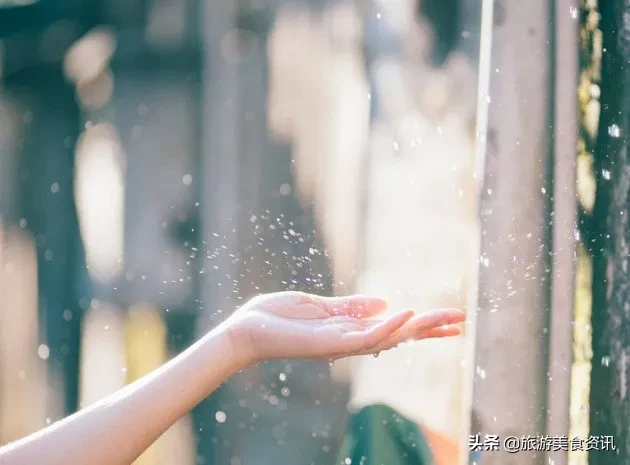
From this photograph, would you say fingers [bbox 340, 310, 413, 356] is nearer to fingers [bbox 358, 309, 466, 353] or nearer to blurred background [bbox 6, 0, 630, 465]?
fingers [bbox 358, 309, 466, 353]

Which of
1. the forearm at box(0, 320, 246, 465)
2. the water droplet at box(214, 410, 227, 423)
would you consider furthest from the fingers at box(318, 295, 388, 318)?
the water droplet at box(214, 410, 227, 423)

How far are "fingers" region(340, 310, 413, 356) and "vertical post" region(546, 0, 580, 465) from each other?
237 millimetres

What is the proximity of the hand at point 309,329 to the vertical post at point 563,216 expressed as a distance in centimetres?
16

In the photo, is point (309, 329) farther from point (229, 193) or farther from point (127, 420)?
point (229, 193)

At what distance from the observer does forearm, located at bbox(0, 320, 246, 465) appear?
1.93 ft

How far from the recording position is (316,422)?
1007mm

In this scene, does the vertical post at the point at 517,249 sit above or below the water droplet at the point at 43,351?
above

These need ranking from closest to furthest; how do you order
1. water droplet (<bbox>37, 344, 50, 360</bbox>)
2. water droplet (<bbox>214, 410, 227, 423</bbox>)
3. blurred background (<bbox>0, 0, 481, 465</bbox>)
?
blurred background (<bbox>0, 0, 481, 465</bbox>)
water droplet (<bbox>214, 410, 227, 423</bbox>)
water droplet (<bbox>37, 344, 50, 360</bbox>)

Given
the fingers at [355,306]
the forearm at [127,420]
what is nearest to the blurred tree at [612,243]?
the fingers at [355,306]

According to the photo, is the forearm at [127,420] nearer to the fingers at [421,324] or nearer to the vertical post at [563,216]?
the fingers at [421,324]

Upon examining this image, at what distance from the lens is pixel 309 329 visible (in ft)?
2.21

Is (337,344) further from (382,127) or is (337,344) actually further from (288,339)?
(382,127)

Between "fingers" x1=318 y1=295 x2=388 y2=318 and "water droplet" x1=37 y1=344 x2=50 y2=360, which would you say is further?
"water droplet" x1=37 y1=344 x2=50 y2=360

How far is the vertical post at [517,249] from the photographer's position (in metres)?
0.79
